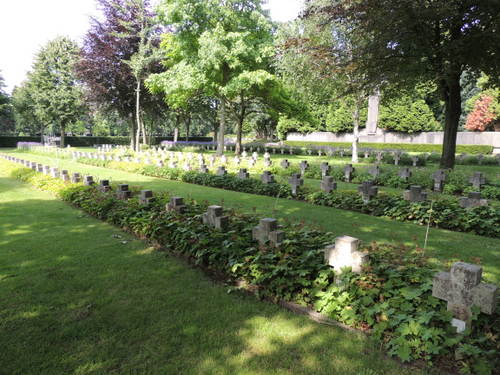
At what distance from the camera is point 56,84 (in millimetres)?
35688

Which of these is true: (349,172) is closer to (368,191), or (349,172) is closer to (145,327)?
(368,191)

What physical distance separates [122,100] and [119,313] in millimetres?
27984

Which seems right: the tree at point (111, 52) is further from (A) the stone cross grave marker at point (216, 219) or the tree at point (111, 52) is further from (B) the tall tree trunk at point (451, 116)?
(A) the stone cross grave marker at point (216, 219)

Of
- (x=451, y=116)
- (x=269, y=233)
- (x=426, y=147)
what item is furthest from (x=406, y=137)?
(x=269, y=233)

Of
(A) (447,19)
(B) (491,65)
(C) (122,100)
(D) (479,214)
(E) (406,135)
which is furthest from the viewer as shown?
(E) (406,135)

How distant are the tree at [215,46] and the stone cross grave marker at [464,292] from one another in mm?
17488

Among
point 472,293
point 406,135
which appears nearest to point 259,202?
point 472,293

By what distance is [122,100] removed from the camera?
93.2ft

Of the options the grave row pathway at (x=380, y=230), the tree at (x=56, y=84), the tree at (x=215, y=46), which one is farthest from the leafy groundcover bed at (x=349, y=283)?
the tree at (x=56, y=84)

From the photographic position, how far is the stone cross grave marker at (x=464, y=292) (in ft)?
8.77

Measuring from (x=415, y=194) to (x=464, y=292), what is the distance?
17.6 ft

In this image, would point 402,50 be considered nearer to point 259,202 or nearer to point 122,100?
point 259,202

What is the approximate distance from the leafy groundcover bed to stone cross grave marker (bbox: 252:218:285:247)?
9cm

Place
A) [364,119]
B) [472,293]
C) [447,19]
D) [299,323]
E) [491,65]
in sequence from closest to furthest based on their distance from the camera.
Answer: [472,293]
[299,323]
[447,19]
[491,65]
[364,119]
